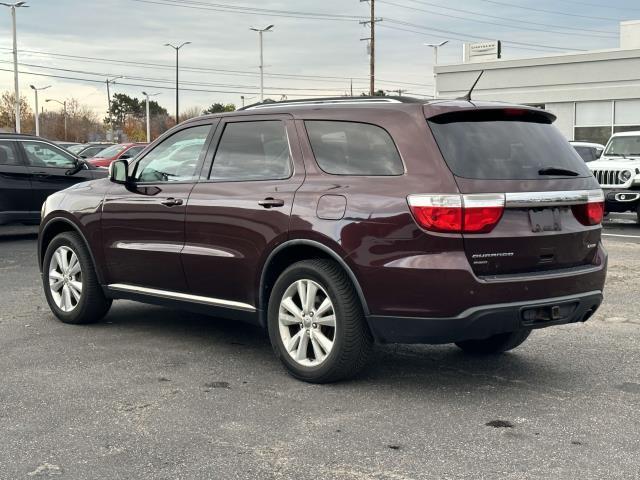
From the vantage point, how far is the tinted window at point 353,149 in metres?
5.02

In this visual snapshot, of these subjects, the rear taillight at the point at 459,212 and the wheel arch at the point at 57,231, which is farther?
the wheel arch at the point at 57,231

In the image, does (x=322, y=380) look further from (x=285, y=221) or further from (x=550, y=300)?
(x=550, y=300)

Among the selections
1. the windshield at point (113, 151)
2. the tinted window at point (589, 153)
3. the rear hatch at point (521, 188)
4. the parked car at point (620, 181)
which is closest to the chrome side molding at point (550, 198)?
the rear hatch at point (521, 188)

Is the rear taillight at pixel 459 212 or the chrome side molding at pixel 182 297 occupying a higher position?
the rear taillight at pixel 459 212

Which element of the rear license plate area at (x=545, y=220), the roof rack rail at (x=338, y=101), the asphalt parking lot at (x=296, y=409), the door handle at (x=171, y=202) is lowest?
the asphalt parking lot at (x=296, y=409)

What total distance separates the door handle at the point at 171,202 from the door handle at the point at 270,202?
84cm

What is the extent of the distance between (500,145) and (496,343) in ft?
5.19

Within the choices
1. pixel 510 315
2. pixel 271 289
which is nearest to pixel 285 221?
pixel 271 289

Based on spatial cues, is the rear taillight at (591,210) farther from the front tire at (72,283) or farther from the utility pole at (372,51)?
the utility pole at (372,51)

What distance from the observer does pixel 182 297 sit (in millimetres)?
6090

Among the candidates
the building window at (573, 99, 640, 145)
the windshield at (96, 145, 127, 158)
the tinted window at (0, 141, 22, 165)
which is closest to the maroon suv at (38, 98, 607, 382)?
the tinted window at (0, 141, 22, 165)

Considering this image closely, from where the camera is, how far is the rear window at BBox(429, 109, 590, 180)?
484 centimetres

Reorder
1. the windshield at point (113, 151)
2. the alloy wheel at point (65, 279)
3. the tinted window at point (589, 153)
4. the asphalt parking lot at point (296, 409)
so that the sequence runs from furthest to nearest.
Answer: the windshield at point (113, 151) < the tinted window at point (589, 153) < the alloy wheel at point (65, 279) < the asphalt parking lot at point (296, 409)

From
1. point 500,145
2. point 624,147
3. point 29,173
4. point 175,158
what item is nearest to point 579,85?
point 624,147
